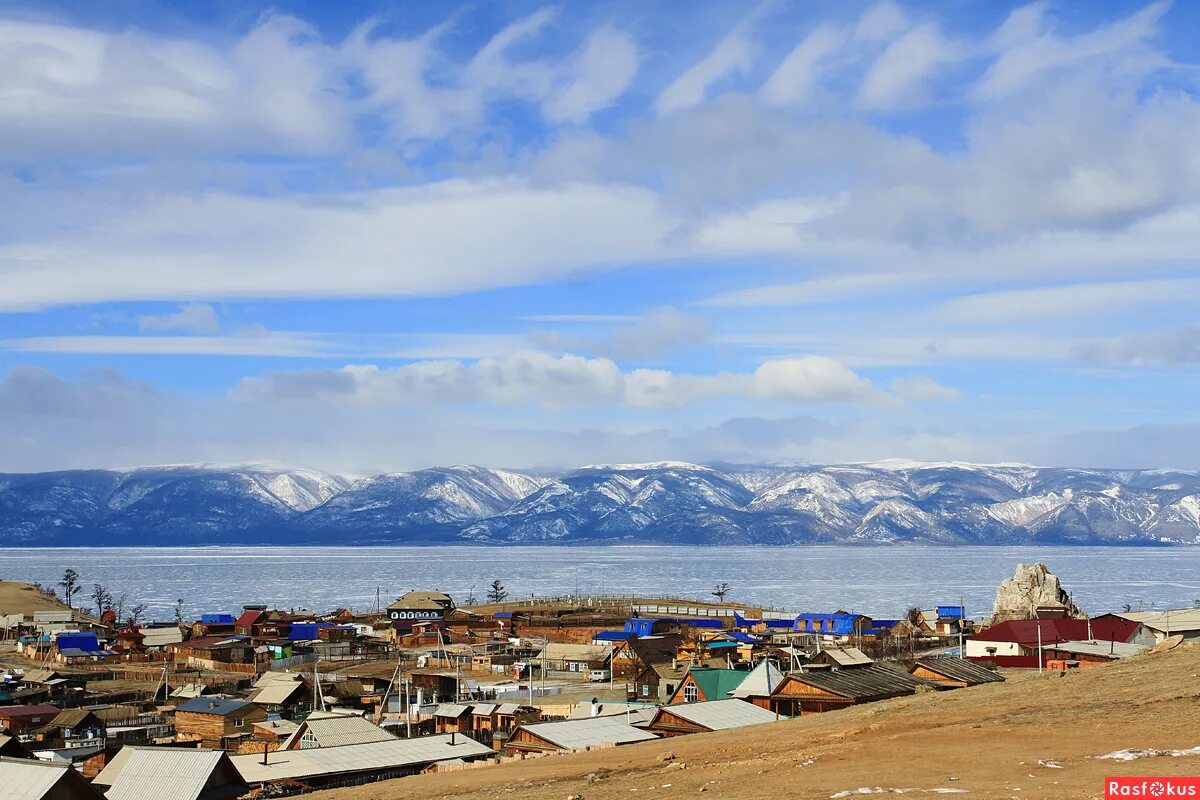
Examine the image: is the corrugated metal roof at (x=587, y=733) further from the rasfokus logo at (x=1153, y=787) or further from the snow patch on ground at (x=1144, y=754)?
the rasfokus logo at (x=1153, y=787)

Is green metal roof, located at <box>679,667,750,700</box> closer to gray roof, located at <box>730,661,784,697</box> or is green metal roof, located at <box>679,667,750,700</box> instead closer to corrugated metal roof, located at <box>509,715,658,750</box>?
gray roof, located at <box>730,661,784,697</box>

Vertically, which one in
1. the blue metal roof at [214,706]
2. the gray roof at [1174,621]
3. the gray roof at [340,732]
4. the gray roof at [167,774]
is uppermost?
the gray roof at [1174,621]

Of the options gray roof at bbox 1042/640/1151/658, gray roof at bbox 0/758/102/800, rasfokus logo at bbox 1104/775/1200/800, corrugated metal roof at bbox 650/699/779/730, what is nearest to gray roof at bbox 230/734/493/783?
corrugated metal roof at bbox 650/699/779/730

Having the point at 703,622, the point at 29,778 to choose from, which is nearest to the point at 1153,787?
the point at 29,778

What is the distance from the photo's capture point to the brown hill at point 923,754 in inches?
822

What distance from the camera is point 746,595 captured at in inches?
6801

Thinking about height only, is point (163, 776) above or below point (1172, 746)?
below

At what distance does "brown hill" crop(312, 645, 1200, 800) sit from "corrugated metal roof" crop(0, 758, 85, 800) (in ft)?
20.2

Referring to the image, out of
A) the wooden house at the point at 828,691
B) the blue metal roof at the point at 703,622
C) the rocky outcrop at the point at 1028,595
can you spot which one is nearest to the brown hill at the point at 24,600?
the blue metal roof at the point at 703,622

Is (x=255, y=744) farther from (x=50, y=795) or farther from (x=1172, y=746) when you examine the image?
(x=1172, y=746)

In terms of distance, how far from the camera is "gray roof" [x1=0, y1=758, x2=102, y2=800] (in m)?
25.8

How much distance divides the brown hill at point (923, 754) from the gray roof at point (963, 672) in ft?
39.3

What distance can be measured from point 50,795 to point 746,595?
15152cm

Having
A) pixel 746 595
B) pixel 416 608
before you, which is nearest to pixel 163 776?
pixel 416 608
